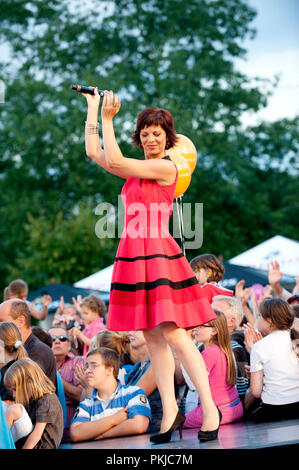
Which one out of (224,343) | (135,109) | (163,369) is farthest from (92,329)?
(135,109)

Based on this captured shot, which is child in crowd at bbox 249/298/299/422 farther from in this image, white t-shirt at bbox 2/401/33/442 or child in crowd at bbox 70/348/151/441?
white t-shirt at bbox 2/401/33/442

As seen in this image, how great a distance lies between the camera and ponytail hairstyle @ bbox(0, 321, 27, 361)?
419 cm

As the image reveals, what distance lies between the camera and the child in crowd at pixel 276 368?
425 centimetres

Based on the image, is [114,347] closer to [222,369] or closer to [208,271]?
[208,271]

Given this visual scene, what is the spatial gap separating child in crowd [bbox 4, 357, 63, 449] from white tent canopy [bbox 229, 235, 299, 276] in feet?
20.7

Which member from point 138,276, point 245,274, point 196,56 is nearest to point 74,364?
point 138,276

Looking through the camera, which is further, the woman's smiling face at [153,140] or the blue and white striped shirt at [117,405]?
the blue and white striped shirt at [117,405]

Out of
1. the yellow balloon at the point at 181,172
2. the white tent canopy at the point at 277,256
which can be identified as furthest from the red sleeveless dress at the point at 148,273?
the white tent canopy at the point at 277,256

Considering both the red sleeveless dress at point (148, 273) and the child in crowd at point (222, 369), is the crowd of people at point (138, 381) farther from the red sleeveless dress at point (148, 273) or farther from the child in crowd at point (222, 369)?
the red sleeveless dress at point (148, 273)

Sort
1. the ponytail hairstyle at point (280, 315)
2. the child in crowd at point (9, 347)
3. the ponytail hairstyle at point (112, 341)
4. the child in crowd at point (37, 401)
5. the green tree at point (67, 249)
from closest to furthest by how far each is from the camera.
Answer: the child in crowd at point (37, 401), the child in crowd at point (9, 347), the ponytail hairstyle at point (280, 315), the ponytail hairstyle at point (112, 341), the green tree at point (67, 249)

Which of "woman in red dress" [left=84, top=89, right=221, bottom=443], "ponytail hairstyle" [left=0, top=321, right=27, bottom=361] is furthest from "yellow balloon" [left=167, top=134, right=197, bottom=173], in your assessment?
"ponytail hairstyle" [left=0, top=321, right=27, bottom=361]

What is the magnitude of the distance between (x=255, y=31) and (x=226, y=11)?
1341mm

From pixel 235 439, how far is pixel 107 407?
125 cm

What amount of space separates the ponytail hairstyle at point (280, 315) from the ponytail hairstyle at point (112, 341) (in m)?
1.26
